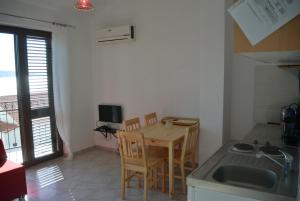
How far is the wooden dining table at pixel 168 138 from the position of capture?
2.82 m

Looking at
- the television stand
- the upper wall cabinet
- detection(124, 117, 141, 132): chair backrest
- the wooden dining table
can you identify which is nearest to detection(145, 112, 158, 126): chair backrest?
detection(124, 117, 141, 132): chair backrest

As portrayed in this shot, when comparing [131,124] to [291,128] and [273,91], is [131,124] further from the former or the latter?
[291,128]

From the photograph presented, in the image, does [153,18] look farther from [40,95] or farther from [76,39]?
[40,95]

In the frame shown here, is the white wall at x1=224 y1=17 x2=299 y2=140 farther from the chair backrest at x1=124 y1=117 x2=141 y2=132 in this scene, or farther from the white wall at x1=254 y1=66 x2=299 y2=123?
the chair backrest at x1=124 y1=117 x2=141 y2=132

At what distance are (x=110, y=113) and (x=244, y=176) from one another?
3.37 meters

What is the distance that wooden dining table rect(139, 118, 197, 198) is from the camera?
282 centimetres

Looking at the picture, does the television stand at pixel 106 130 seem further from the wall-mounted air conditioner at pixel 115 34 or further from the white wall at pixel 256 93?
the white wall at pixel 256 93

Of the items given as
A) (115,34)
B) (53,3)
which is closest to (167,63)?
(115,34)

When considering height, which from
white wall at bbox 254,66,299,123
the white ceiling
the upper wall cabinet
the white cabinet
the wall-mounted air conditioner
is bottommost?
the white cabinet

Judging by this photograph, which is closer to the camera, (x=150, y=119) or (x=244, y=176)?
(x=244, y=176)

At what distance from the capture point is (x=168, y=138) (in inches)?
113

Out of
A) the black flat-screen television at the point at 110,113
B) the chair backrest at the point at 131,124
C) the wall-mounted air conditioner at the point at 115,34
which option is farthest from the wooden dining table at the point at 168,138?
the wall-mounted air conditioner at the point at 115,34

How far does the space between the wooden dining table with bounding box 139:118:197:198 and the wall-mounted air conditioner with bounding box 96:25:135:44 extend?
5.57 ft

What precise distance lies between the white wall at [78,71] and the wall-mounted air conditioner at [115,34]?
1.19 ft
